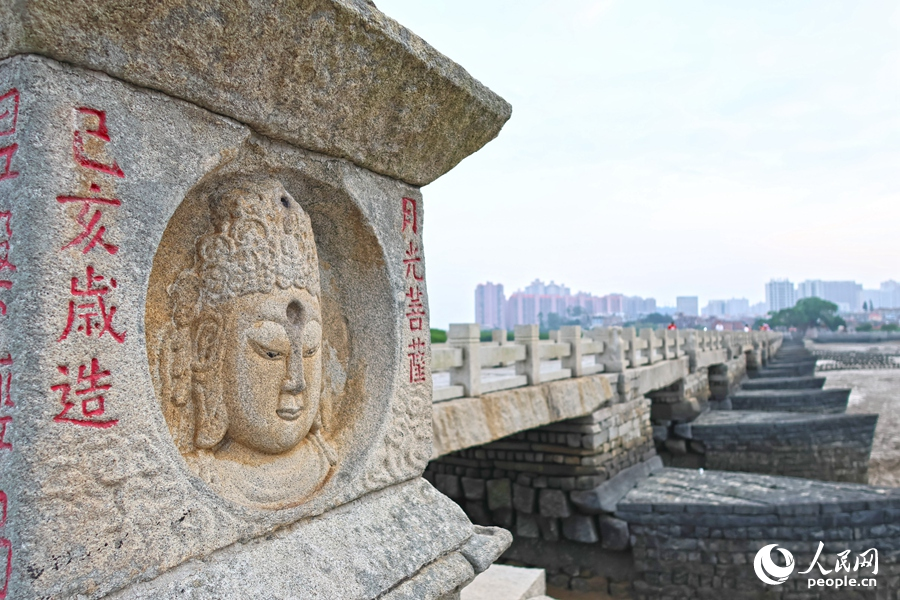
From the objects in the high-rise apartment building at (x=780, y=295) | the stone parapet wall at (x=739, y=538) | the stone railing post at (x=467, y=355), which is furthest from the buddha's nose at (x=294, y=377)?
the high-rise apartment building at (x=780, y=295)

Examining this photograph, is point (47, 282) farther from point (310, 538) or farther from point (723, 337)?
point (723, 337)

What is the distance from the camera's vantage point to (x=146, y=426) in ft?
4.79

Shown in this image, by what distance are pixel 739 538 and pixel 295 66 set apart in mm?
8348

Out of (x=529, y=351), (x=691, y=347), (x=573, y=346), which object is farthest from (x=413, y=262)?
(x=691, y=347)

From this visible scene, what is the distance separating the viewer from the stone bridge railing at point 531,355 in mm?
5504

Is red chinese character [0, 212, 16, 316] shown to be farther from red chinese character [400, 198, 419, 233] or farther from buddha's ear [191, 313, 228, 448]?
red chinese character [400, 198, 419, 233]

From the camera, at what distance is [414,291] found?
8.05ft

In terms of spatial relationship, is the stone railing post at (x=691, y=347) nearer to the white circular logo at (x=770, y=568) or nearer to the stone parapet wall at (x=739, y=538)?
the stone parapet wall at (x=739, y=538)

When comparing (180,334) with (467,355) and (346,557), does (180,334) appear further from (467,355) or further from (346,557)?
(467,355)

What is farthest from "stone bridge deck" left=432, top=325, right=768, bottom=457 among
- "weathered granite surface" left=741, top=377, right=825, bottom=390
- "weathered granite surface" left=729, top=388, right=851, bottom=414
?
"weathered granite surface" left=741, top=377, right=825, bottom=390

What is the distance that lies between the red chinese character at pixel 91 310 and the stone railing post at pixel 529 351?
5.56 meters

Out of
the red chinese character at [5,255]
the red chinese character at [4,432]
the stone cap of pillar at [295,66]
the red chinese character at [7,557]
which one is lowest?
the red chinese character at [7,557]

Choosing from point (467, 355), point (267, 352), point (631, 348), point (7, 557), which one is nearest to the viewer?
point (7, 557)

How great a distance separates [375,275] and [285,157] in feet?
1.82
